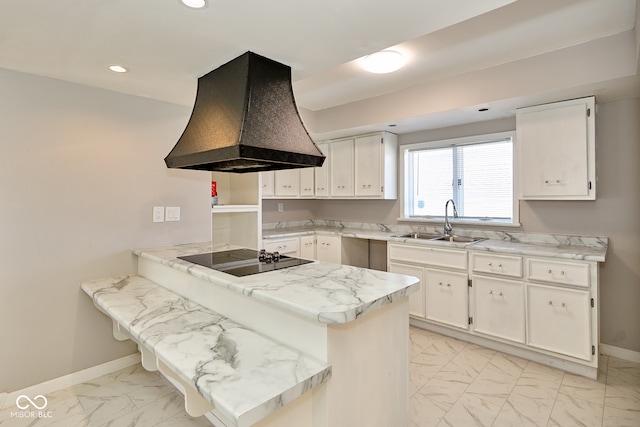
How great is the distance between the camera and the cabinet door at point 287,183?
429 cm

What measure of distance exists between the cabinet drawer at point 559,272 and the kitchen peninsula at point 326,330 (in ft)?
5.12

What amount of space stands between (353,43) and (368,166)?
2256 mm

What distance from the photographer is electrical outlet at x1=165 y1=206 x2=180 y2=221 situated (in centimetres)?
293

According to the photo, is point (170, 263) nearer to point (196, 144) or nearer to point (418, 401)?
point (196, 144)

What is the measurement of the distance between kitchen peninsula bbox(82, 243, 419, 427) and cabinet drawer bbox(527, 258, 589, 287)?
1562mm

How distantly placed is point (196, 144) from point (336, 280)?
4.16 ft

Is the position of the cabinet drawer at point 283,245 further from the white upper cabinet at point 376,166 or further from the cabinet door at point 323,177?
the white upper cabinet at point 376,166

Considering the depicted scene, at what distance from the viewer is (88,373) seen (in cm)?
255

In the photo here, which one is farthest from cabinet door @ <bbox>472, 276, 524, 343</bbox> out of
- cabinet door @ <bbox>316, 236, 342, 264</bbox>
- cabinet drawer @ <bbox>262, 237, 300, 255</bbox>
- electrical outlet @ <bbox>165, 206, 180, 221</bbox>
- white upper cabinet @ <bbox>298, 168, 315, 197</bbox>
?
electrical outlet @ <bbox>165, 206, 180, 221</bbox>

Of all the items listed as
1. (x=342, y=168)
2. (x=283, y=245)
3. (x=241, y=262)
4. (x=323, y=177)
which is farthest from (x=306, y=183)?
(x=241, y=262)

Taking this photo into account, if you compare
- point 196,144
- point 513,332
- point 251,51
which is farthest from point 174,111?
point 513,332

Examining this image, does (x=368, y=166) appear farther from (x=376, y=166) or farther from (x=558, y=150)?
(x=558, y=150)

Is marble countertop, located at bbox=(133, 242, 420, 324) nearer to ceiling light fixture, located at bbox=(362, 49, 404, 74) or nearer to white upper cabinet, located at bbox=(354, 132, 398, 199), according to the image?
ceiling light fixture, located at bbox=(362, 49, 404, 74)

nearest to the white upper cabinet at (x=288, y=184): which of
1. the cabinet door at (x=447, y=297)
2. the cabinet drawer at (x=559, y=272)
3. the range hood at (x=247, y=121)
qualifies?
the range hood at (x=247, y=121)
